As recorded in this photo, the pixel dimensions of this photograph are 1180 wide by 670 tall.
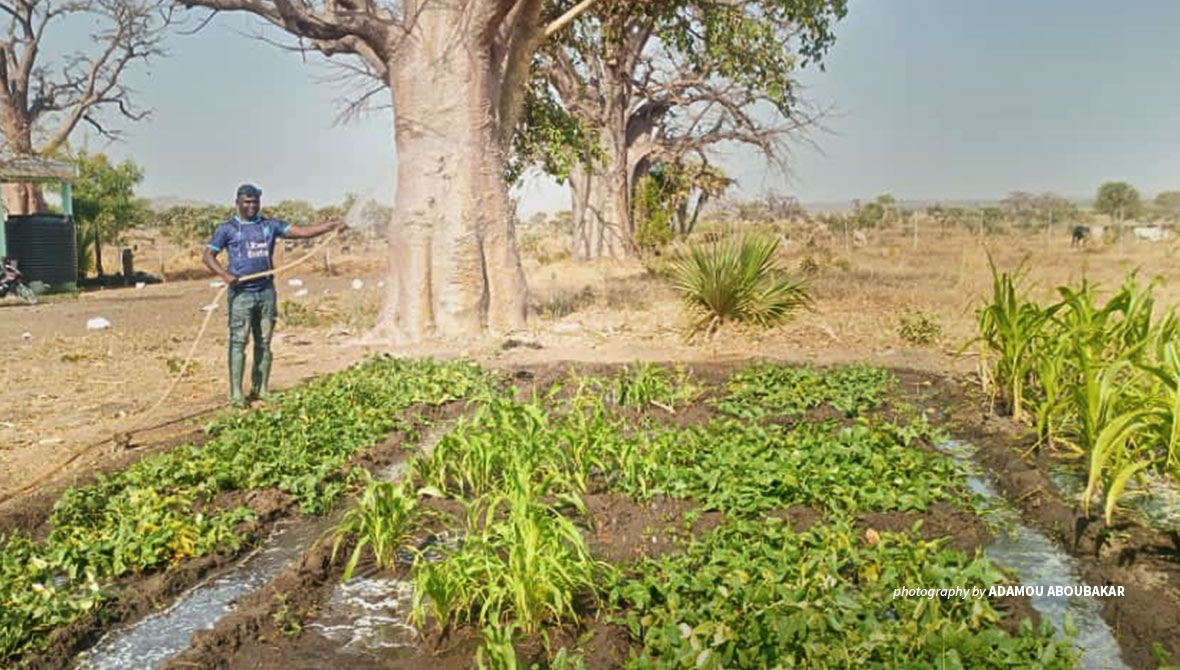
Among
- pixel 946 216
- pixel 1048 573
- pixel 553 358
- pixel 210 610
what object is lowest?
pixel 210 610

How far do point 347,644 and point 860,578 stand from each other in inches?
67.7

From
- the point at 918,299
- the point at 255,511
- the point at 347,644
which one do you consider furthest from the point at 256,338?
the point at 918,299

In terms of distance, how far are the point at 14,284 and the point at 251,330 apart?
10.2 metres

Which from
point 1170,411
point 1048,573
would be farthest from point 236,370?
point 1170,411

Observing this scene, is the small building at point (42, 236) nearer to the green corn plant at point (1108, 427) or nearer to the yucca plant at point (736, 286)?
the yucca plant at point (736, 286)

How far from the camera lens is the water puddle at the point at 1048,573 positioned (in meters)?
3.10

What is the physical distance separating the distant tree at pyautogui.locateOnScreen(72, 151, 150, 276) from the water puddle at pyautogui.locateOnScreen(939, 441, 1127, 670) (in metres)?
21.3

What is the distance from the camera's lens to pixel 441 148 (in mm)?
9648

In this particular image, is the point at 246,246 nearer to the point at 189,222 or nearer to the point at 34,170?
the point at 34,170

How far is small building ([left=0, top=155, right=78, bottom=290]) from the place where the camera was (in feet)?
55.0

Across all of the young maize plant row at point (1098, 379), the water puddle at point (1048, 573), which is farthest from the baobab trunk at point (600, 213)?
the water puddle at point (1048, 573)

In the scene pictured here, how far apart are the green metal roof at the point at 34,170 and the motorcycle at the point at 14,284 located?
214 centimetres

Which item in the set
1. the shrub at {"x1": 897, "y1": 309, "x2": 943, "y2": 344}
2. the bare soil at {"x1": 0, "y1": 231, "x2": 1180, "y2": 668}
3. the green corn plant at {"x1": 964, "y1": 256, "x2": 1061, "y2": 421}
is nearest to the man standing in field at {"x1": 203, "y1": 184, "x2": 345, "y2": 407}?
the bare soil at {"x1": 0, "y1": 231, "x2": 1180, "y2": 668}

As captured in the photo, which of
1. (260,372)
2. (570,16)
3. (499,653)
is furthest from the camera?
(570,16)
